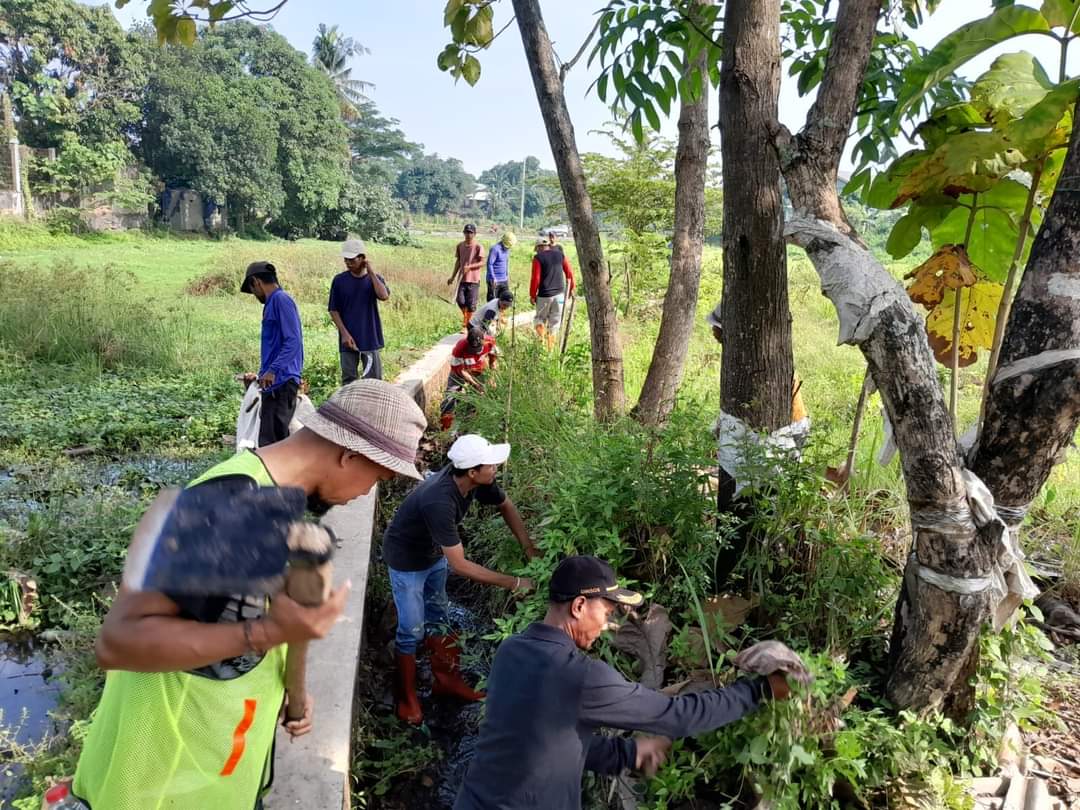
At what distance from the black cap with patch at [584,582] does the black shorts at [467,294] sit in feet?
28.5

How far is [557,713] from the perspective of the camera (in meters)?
1.91

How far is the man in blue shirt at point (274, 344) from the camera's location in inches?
197

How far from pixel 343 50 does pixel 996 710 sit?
163ft

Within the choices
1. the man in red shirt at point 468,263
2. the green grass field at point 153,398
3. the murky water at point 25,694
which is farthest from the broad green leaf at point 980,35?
the man in red shirt at point 468,263

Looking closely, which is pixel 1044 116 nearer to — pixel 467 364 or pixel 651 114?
pixel 651 114

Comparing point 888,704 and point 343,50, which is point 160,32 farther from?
point 343,50

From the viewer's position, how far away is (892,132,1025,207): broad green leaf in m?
2.03

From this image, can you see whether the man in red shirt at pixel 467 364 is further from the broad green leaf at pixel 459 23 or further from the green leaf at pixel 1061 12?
the green leaf at pixel 1061 12

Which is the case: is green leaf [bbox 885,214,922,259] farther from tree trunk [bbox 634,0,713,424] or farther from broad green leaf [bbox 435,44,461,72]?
broad green leaf [bbox 435,44,461,72]

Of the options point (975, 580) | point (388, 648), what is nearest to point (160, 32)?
point (388, 648)

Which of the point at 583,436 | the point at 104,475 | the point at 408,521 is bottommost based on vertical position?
the point at 104,475

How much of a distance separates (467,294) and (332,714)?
27.9 feet

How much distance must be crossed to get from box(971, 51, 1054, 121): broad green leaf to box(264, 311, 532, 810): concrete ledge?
2.02 metres

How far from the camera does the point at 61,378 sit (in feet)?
25.8
